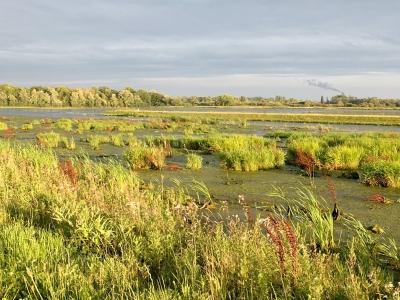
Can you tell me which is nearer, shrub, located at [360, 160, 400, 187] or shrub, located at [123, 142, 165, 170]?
shrub, located at [360, 160, 400, 187]

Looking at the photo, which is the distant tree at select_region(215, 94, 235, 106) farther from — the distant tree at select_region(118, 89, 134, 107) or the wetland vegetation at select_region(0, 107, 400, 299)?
the wetland vegetation at select_region(0, 107, 400, 299)

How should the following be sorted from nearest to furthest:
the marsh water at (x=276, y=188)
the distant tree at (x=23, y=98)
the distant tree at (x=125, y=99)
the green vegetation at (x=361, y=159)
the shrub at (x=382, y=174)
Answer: the marsh water at (x=276, y=188) < the shrub at (x=382, y=174) < the green vegetation at (x=361, y=159) < the distant tree at (x=23, y=98) < the distant tree at (x=125, y=99)

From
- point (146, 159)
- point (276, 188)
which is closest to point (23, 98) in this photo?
point (146, 159)

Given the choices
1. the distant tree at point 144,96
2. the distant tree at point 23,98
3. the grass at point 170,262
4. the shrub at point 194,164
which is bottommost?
the shrub at point 194,164

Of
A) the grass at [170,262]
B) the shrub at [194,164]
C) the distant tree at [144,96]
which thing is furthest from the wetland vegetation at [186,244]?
the distant tree at [144,96]

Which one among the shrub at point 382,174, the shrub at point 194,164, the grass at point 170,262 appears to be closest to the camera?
the grass at point 170,262

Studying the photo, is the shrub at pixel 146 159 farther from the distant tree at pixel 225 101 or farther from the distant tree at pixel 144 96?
the distant tree at pixel 225 101

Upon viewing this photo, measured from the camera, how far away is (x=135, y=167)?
13711 millimetres

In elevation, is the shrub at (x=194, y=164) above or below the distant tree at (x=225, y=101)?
below

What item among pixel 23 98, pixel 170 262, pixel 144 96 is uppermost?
pixel 144 96

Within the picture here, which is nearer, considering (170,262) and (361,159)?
(170,262)

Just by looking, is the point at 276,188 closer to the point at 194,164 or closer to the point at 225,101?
the point at 194,164

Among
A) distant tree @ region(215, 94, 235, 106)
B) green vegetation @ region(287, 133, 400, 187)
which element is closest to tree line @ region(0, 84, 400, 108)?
distant tree @ region(215, 94, 235, 106)

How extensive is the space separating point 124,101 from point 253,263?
159559mm
